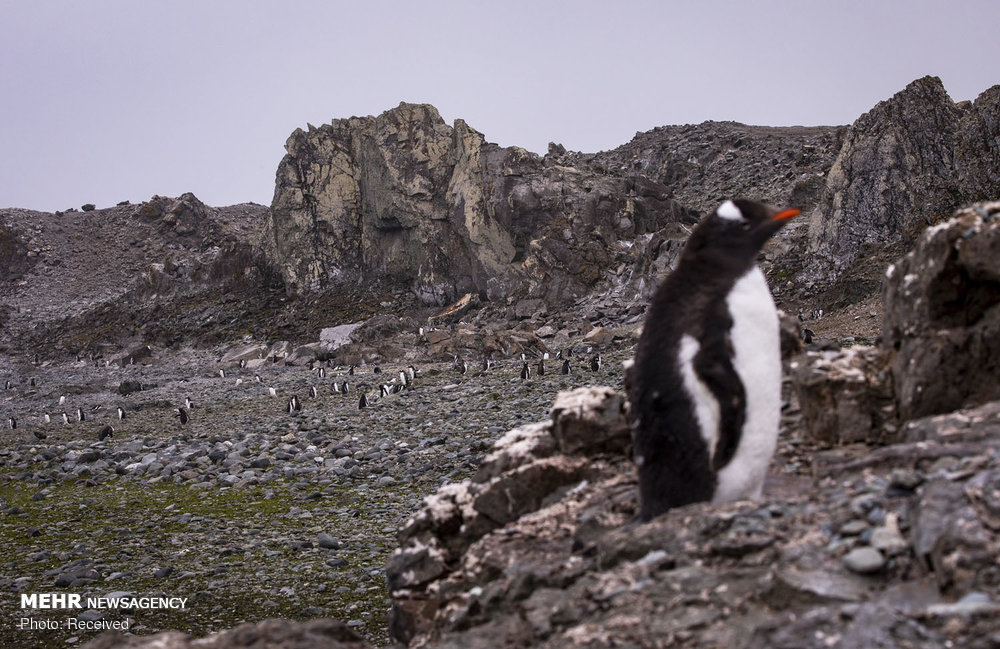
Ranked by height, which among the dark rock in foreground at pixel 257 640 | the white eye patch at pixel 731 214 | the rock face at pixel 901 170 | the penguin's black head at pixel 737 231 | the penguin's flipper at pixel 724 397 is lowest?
the dark rock in foreground at pixel 257 640

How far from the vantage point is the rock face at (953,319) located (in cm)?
415

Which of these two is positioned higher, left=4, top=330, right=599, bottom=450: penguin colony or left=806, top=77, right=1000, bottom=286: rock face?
left=806, top=77, right=1000, bottom=286: rock face

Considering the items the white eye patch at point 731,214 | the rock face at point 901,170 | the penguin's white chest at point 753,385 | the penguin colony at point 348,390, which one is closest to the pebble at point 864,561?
the penguin's white chest at point 753,385

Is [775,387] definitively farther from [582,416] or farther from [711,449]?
[582,416]

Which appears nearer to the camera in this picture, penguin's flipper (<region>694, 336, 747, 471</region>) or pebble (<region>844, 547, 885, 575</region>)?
pebble (<region>844, 547, 885, 575</region>)

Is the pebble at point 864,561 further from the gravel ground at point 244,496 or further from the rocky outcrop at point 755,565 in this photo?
the gravel ground at point 244,496

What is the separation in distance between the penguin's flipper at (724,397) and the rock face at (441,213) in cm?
3327

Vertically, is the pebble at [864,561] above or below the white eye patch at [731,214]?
below

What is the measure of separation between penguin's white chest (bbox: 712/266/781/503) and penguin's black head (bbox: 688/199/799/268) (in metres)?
0.19

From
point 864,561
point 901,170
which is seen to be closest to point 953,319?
point 864,561

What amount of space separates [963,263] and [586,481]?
2.51 m

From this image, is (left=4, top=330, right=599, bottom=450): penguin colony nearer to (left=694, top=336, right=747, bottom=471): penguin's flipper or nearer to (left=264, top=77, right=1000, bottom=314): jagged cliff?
(left=264, top=77, right=1000, bottom=314): jagged cliff

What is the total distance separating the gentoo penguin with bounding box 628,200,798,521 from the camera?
13.8ft

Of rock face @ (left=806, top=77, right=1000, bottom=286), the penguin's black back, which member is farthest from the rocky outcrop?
rock face @ (left=806, top=77, right=1000, bottom=286)
